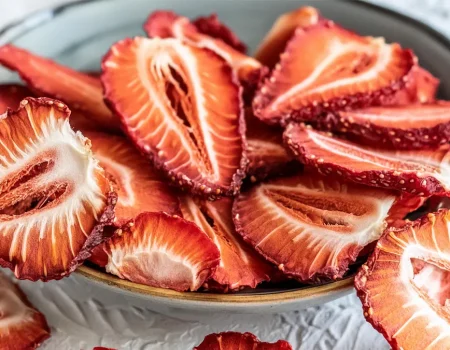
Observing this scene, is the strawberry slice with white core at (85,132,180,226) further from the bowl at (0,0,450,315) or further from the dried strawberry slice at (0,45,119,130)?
the bowl at (0,0,450,315)

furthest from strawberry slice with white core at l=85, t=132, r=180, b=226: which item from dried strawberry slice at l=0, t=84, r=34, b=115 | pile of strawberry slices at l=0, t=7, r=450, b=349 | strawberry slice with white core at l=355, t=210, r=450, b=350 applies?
strawberry slice with white core at l=355, t=210, r=450, b=350

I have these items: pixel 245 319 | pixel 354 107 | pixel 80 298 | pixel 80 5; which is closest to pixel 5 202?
pixel 80 298

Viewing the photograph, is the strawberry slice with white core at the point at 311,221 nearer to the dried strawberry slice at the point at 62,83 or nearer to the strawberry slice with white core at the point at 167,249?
the strawberry slice with white core at the point at 167,249

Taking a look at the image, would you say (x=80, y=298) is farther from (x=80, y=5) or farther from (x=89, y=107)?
(x=80, y=5)

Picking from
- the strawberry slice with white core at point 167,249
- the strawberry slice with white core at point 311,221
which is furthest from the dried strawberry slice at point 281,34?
the strawberry slice with white core at point 167,249

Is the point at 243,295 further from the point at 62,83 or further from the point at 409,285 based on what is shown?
the point at 62,83

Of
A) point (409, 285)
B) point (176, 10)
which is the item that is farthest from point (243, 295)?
point (176, 10)
